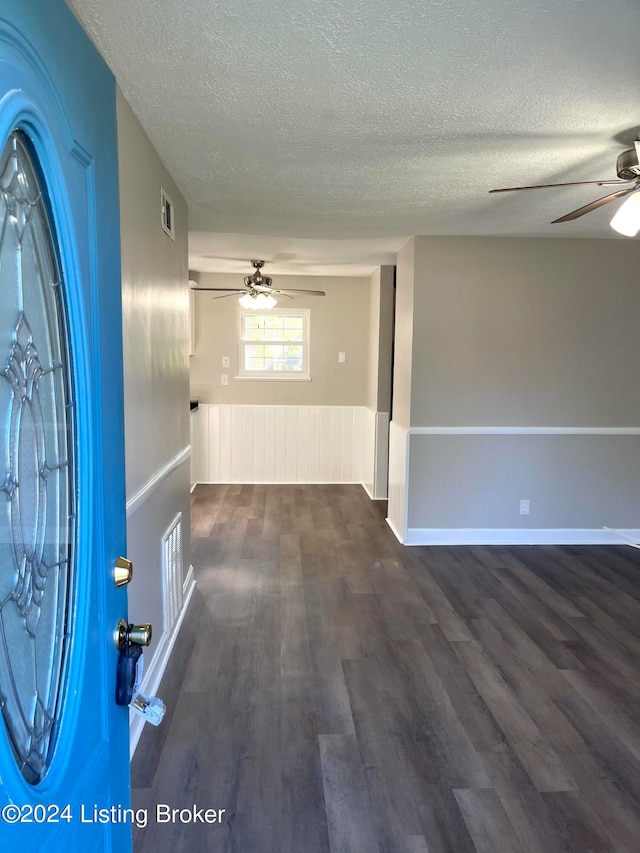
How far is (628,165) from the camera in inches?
83.6

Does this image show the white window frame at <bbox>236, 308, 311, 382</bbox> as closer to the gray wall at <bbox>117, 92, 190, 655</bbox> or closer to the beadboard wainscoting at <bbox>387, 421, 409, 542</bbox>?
the beadboard wainscoting at <bbox>387, 421, 409, 542</bbox>

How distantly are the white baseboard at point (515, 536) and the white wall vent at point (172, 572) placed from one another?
186 cm

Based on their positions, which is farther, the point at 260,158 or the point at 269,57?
the point at 260,158

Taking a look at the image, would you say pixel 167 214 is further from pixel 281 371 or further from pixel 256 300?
pixel 281 371

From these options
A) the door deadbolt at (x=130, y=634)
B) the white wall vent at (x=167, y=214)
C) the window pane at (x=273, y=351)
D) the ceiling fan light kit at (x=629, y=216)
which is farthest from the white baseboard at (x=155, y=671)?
the window pane at (x=273, y=351)

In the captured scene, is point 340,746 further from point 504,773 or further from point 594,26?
point 594,26

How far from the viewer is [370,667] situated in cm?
239

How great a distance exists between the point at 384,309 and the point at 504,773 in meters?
4.00

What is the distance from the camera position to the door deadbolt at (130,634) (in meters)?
0.91

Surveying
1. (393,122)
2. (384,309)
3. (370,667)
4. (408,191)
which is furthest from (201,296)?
(370,667)

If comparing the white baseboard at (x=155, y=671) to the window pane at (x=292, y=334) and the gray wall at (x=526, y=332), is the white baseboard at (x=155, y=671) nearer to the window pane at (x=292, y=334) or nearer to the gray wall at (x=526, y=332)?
the gray wall at (x=526, y=332)

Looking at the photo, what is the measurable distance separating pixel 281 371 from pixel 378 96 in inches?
161

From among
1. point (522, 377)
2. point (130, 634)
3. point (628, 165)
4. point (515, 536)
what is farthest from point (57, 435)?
point (515, 536)

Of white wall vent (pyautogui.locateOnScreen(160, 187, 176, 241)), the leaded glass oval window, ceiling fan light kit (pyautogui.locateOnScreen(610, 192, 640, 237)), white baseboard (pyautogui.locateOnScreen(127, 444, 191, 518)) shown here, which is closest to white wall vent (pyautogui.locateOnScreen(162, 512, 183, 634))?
white baseboard (pyautogui.locateOnScreen(127, 444, 191, 518))
